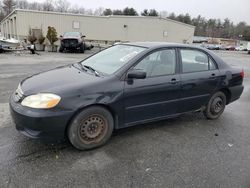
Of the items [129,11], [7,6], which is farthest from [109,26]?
[7,6]

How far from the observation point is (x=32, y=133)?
9.68 feet

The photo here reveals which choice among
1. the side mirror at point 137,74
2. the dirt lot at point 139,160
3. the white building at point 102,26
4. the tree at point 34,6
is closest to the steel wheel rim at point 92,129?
the dirt lot at point 139,160

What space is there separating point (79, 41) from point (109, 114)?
17.4 metres

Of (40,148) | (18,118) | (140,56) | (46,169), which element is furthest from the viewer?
(140,56)

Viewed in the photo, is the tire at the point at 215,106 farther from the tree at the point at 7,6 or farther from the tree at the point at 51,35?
the tree at the point at 7,6

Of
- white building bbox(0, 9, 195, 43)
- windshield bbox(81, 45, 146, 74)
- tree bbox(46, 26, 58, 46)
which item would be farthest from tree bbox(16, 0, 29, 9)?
windshield bbox(81, 45, 146, 74)

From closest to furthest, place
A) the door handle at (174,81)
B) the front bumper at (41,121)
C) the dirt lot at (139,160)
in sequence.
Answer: the dirt lot at (139,160) < the front bumper at (41,121) < the door handle at (174,81)

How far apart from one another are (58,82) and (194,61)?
2.52 meters

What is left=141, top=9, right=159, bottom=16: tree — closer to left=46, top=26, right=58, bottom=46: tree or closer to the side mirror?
left=46, top=26, right=58, bottom=46: tree

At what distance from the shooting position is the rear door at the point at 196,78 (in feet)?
13.4

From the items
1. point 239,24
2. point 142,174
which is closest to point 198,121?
point 142,174

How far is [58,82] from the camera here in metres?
3.22

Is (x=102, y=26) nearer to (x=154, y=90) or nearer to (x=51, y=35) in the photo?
(x=51, y=35)

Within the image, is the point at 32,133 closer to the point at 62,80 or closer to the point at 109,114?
the point at 62,80
